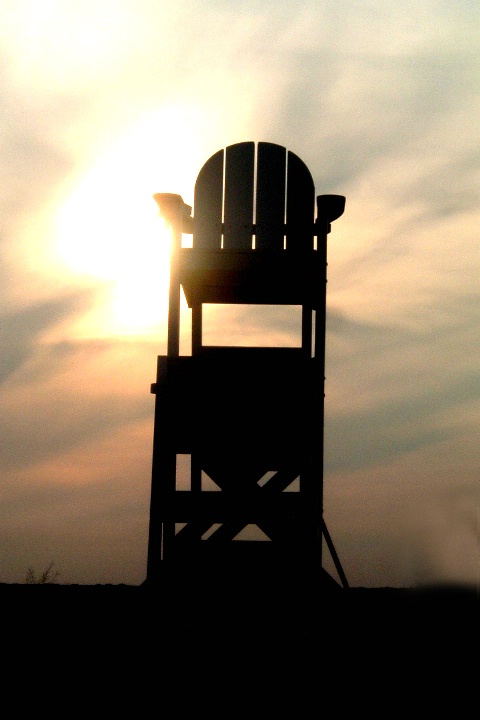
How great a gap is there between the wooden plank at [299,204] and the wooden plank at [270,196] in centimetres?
7

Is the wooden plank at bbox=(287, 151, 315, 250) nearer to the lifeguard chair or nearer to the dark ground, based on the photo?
the lifeguard chair

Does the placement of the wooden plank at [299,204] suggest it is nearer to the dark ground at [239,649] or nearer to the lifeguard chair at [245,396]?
the lifeguard chair at [245,396]

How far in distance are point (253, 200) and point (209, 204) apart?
0.40 m

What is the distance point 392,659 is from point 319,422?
213cm

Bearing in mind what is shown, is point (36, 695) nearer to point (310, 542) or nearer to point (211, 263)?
point (310, 542)

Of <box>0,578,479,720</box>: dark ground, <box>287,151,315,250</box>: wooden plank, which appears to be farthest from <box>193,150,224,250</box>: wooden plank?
<box>0,578,479,720</box>: dark ground

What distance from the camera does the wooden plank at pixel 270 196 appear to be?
8.89m

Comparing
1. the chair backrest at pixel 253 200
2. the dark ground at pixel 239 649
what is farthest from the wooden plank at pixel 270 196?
the dark ground at pixel 239 649

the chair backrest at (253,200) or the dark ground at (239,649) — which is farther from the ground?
the chair backrest at (253,200)

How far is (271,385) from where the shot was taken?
27.9ft

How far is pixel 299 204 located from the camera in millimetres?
9039

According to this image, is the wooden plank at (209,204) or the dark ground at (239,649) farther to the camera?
the wooden plank at (209,204)

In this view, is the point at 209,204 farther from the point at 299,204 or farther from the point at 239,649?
the point at 239,649

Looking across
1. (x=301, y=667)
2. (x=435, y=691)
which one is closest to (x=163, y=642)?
(x=301, y=667)
